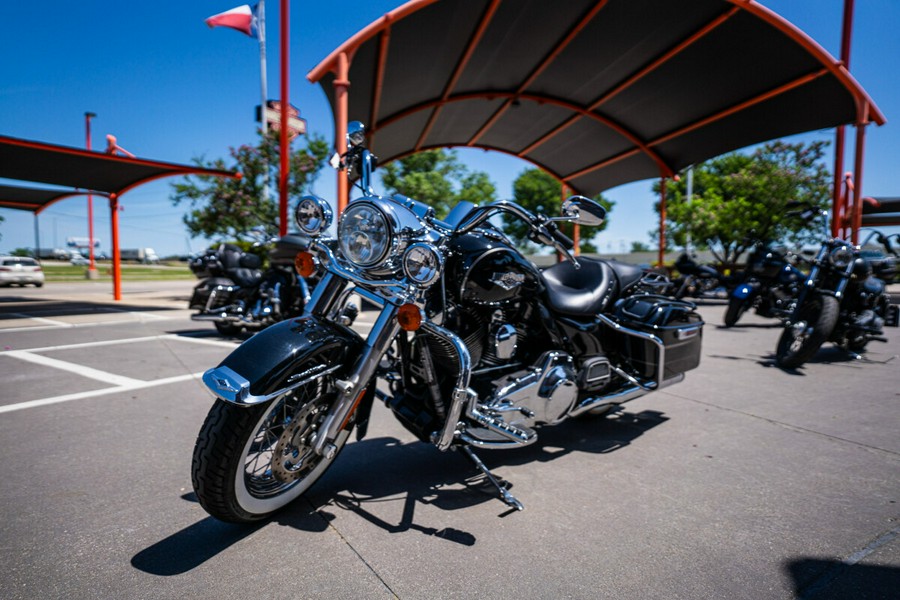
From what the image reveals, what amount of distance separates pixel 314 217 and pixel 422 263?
0.66 meters

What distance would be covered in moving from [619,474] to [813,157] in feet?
86.9

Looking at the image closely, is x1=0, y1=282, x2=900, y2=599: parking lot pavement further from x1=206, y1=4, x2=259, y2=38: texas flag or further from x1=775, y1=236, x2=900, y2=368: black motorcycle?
x1=206, y1=4, x2=259, y2=38: texas flag

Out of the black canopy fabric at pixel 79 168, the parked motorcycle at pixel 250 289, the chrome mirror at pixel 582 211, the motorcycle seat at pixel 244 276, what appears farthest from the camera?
the black canopy fabric at pixel 79 168

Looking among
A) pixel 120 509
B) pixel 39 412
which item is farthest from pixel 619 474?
pixel 39 412

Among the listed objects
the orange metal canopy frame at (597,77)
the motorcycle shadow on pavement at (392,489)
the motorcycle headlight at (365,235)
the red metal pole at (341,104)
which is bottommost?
the motorcycle shadow on pavement at (392,489)

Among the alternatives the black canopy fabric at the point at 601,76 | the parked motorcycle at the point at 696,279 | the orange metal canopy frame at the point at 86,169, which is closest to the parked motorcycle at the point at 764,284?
the parked motorcycle at the point at 696,279

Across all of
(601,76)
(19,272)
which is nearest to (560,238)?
(601,76)

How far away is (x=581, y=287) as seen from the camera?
3.32m

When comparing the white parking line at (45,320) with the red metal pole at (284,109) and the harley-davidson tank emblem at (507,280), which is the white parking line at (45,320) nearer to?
the red metal pole at (284,109)

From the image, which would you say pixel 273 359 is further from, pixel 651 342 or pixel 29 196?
pixel 29 196

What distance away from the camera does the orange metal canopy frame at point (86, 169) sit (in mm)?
9297

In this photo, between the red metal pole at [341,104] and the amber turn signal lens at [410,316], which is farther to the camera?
the red metal pole at [341,104]

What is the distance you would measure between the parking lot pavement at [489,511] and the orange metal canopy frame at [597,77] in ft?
20.2

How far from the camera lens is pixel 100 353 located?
588cm
